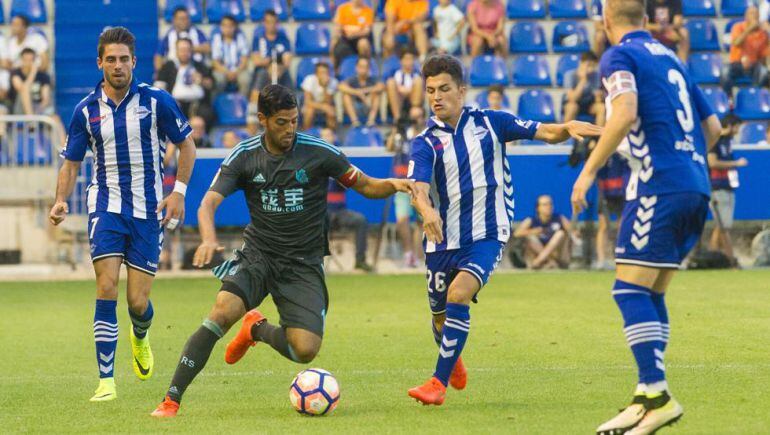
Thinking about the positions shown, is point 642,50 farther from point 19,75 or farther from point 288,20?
point 288,20

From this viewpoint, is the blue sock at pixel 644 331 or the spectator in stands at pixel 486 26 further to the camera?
the spectator in stands at pixel 486 26

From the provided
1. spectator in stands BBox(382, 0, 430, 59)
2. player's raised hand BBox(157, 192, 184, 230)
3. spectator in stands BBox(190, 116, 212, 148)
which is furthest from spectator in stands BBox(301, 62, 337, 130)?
player's raised hand BBox(157, 192, 184, 230)

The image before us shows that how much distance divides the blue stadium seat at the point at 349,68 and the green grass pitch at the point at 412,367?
243 inches

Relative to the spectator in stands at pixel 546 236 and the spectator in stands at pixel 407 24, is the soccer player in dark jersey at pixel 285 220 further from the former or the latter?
the spectator in stands at pixel 407 24

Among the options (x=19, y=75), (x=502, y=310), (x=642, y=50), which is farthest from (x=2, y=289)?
(x=642, y=50)

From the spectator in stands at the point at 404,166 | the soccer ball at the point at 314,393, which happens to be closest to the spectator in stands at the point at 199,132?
the spectator in stands at the point at 404,166

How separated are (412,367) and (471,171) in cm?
187

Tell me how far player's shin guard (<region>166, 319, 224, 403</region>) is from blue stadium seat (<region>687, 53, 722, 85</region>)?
1591cm

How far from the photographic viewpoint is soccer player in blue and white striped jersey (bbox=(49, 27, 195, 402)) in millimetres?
8625

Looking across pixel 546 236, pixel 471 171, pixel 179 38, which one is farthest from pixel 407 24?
pixel 471 171

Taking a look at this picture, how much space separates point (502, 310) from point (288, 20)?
1065 cm

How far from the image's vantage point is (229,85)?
829 inches

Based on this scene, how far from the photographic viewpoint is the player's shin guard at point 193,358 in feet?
24.5

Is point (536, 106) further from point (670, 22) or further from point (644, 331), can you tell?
point (644, 331)
